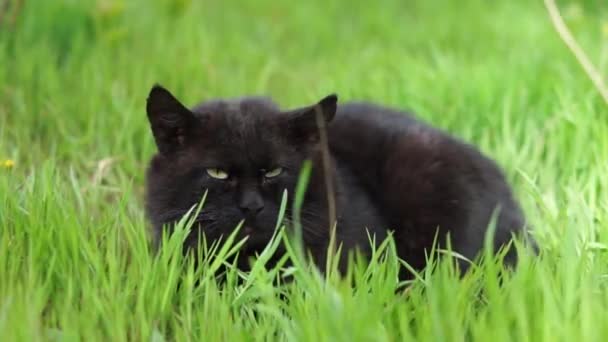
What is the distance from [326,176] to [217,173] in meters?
0.31

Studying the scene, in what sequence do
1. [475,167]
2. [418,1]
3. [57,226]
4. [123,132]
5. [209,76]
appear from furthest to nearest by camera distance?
1. [418,1]
2. [209,76]
3. [123,132]
4. [475,167]
5. [57,226]

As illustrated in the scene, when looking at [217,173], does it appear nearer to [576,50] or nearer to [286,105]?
[576,50]

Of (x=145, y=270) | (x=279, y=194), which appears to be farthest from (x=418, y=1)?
(x=145, y=270)

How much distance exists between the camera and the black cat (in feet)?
7.50

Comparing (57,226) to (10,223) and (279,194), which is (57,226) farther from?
(279,194)

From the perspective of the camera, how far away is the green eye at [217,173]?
2.29m

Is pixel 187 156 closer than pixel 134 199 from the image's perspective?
Yes

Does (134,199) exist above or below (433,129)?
below

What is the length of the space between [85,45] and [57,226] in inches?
82.7

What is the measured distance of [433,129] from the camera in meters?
2.89

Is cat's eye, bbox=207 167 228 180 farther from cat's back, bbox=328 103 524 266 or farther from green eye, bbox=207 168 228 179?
cat's back, bbox=328 103 524 266

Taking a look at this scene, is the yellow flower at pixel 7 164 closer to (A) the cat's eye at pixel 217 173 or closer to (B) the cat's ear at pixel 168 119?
(B) the cat's ear at pixel 168 119

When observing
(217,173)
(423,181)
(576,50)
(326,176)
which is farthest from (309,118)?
(576,50)

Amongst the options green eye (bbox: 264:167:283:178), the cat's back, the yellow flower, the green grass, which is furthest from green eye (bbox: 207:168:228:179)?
the yellow flower
